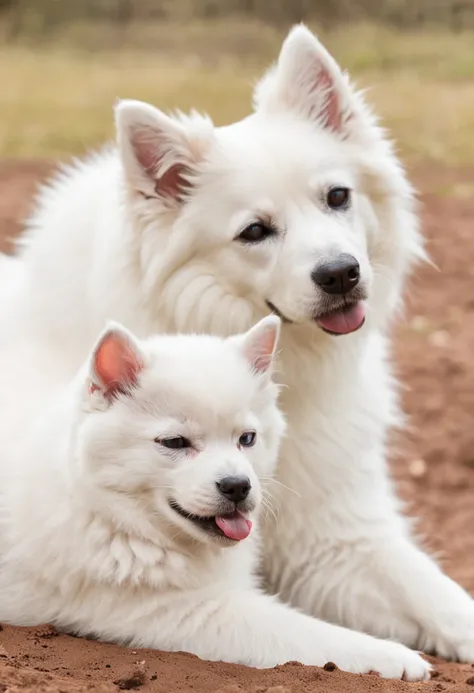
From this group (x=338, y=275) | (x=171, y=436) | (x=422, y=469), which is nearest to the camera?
(x=171, y=436)

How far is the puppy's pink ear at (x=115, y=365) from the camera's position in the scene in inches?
147

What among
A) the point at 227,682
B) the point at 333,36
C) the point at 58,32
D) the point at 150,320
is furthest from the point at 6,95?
the point at 227,682

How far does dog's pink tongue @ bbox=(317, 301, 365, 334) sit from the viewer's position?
4.30 meters

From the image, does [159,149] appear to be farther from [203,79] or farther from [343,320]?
[203,79]

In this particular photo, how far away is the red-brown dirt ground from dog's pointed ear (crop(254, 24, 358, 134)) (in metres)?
2.19

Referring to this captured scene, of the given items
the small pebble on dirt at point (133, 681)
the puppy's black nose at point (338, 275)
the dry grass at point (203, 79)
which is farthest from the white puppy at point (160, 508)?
the dry grass at point (203, 79)

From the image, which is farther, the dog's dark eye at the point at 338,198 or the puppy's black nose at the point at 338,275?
the dog's dark eye at the point at 338,198

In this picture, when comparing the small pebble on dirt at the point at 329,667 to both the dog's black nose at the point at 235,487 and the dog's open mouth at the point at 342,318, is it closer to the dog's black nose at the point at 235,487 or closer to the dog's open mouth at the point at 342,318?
the dog's black nose at the point at 235,487

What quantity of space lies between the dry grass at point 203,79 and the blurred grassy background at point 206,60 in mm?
29

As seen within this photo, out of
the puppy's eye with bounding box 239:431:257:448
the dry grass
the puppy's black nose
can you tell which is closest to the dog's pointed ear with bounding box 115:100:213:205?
the puppy's black nose

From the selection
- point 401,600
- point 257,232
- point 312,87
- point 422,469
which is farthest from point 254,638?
point 422,469

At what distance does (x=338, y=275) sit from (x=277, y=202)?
422mm

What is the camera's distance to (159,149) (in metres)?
4.39

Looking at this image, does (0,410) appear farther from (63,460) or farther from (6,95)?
(6,95)
